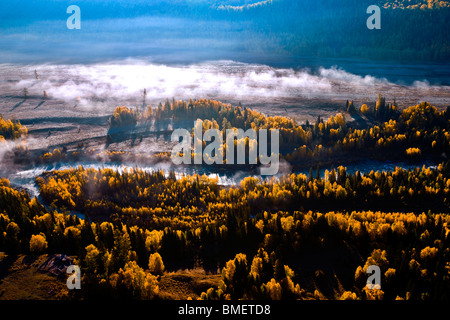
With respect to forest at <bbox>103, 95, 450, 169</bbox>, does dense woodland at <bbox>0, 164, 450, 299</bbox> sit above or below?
below

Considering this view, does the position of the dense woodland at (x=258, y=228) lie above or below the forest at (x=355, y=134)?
below

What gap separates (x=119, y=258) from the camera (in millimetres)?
23422

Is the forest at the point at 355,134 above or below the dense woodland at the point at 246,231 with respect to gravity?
above

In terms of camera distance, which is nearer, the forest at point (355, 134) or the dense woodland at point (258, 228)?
the dense woodland at point (258, 228)

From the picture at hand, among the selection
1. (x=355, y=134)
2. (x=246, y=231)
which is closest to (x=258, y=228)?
(x=246, y=231)

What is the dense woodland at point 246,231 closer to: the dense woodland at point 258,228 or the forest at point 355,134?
the dense woodland at point 258,228

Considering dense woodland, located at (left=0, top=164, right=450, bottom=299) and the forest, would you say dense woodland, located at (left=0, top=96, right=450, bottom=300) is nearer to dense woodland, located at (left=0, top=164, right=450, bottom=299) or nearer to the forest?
dense woodland, located at (left=0, top=164, right=450, bottom=299)

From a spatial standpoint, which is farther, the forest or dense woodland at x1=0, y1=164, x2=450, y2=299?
the forest

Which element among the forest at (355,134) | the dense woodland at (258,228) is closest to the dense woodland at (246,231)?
the dense woodland at (258,228)

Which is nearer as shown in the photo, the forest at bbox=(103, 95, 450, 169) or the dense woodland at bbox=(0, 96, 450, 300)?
the dense woodland at bbox=(0, 96, 450, 300)

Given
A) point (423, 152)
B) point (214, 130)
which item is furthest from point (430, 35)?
point (214, 130)

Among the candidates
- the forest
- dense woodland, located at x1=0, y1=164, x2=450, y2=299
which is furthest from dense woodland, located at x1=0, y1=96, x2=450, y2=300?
the forest
